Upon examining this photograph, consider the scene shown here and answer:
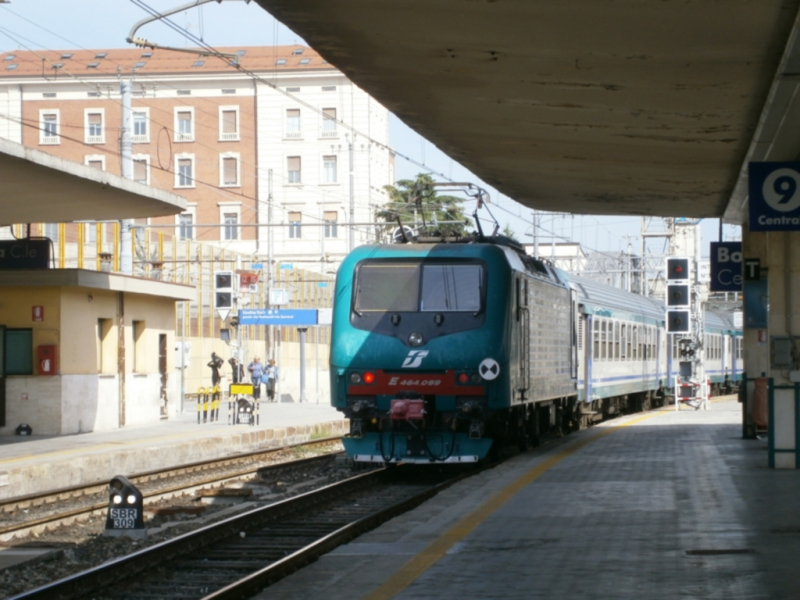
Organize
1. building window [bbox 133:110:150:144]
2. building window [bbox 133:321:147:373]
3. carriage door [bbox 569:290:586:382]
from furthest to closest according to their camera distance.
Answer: building window [bbox 133:110:150:144] → building window [bbox 133:321:147:373] → carriage door [bbox 569:290:586:382]

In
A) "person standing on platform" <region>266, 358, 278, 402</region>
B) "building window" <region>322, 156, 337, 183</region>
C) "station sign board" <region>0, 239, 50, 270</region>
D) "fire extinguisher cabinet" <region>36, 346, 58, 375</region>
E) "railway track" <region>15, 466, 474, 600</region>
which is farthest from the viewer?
"building window" <region>322, 156, 337, 183</region>

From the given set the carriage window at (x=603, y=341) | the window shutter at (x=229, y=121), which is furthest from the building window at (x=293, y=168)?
the carriage window at (x=603, y=341)

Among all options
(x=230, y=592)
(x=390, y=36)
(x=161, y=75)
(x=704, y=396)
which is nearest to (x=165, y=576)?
(x=230, y=592)

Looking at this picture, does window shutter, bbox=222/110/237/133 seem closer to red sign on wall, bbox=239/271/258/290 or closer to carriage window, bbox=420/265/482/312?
red sign on wall, bbox=239/271/258/290

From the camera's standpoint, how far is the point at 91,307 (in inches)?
929

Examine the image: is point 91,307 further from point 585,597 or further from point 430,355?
point 585,597

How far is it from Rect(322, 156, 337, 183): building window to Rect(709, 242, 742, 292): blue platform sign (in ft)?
161

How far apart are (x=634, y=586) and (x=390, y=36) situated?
4116mm

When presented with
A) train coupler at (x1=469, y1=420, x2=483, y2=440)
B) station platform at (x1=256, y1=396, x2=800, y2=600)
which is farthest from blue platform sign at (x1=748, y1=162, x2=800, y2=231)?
train coupler at (x1=469, y1=420, x2=483, y2=440)

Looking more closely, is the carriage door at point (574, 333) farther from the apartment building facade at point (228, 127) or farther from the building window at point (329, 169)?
the building window at point (329, 169)

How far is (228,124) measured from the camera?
69125 mm

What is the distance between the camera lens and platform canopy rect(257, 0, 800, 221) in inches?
311

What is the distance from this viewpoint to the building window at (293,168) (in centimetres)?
6862

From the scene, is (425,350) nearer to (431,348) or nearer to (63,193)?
(431,348)
